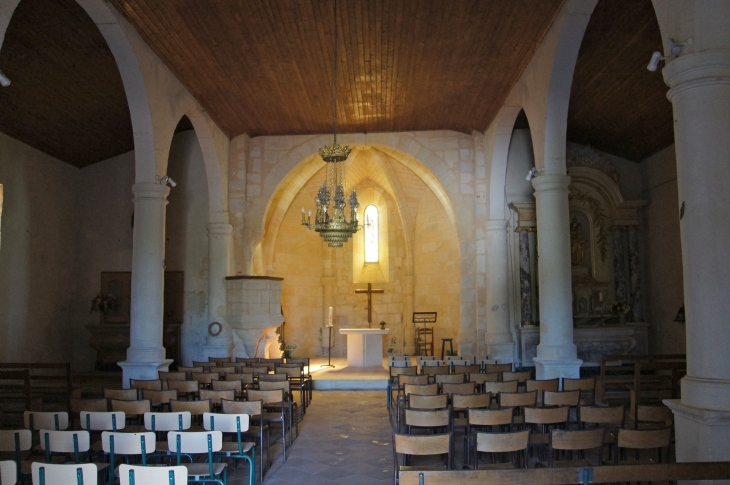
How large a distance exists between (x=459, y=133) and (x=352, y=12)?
5962mm

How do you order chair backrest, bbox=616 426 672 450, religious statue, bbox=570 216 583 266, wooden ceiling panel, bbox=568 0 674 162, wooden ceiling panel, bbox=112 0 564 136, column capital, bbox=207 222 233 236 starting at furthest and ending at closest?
column capital, bbox=207 222 233 236
religious statue, bbox=570 216 583 266
wooden ceiling panel, bbox=568 0 674 162
wooden ceiling panel, bbox=112 0 564 136
chair backrest, bbox=616 426 672 450

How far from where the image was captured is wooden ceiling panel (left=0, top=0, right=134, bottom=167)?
755 centimetres

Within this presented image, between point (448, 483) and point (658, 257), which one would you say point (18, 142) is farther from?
point (658, 257)

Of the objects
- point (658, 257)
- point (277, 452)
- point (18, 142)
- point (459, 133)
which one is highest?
point (459, 133)

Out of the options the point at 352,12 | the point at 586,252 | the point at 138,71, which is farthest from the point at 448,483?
the point at 586,252

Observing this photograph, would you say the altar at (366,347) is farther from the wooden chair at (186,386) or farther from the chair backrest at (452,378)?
the wooden chair at (186,386)

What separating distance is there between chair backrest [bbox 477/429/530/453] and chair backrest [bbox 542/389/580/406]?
1515 millimetres

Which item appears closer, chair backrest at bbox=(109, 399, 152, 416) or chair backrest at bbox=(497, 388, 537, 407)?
chair backrest at bbox=(109, 399, 152, 416)

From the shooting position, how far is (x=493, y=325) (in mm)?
11625

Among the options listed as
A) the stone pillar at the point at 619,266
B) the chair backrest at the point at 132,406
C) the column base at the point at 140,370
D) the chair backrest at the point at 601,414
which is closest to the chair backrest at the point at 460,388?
the chair backrest at the point at 601,414

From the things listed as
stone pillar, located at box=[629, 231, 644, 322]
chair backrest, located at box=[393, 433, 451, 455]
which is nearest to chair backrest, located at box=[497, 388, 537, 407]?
chair backrest, located at box=[393, 433, 451, 455]

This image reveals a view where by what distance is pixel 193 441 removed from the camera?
170 inches

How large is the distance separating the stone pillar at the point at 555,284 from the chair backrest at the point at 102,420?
548 centimetres

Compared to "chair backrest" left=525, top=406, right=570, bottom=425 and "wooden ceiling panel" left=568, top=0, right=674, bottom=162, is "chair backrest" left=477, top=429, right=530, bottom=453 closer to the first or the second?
"chair backrest" left=525, top=406, right=570, bottom=425
